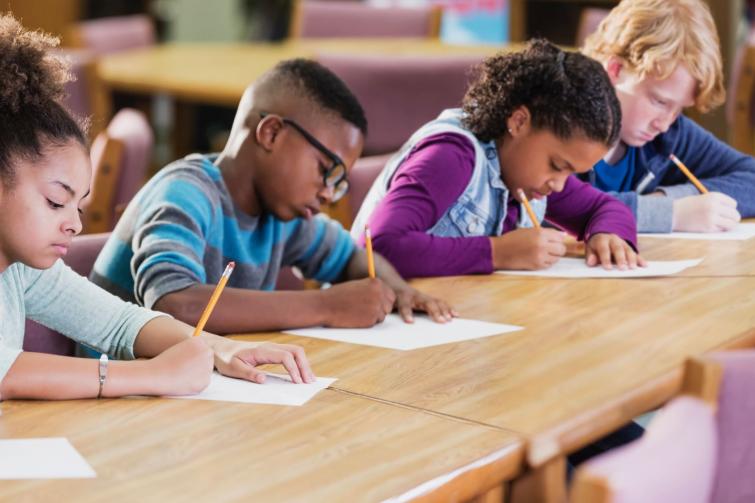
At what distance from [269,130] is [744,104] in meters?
2.45

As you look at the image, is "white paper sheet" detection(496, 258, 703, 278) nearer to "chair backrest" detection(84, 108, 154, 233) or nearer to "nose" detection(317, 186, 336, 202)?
"nose" detection(317, 186, 336, 202)

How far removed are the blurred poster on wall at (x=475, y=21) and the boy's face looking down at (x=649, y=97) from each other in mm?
3601

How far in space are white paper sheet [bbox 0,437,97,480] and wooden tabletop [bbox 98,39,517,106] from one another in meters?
3.38

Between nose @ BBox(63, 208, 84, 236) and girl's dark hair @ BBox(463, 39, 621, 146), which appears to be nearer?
nose @ BBox(63, 208, 84, 236)

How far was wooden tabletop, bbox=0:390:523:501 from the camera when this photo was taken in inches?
45.6

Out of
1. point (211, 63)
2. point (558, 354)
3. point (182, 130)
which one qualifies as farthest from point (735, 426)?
point (182, 130)

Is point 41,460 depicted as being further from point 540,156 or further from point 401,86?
point 401,86

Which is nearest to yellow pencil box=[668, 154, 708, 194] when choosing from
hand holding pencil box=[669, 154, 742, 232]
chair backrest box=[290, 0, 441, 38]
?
hand holding pencil box=[669, 154, 742, 232]

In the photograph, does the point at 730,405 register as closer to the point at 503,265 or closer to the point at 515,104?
the point at 503,265

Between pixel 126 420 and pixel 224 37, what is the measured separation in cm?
686

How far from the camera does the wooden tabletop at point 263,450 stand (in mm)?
1157

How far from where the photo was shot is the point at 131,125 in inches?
119

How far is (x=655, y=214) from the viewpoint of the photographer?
8.16ft

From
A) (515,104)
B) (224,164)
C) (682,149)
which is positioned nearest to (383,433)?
(224,164)
